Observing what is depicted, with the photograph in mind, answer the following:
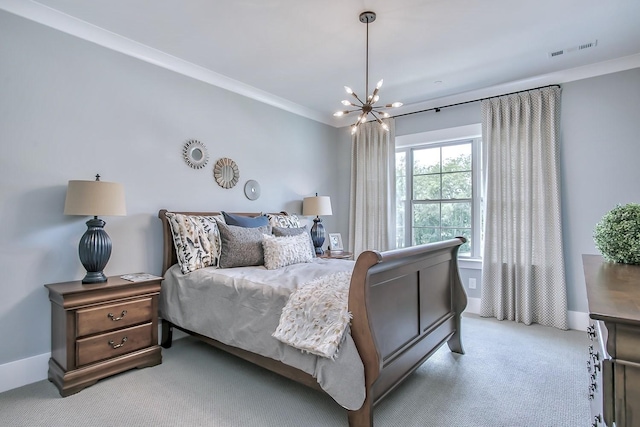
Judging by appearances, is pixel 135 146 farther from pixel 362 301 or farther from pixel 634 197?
pixel 634 197

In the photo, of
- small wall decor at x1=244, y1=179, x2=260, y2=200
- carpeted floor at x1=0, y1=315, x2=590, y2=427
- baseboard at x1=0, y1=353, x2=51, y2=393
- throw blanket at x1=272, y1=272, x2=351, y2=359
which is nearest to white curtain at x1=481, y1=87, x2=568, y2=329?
carpeted floor at x1=0, y1=315, x2=590, y2=427

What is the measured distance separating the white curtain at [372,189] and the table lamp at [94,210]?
128 inches

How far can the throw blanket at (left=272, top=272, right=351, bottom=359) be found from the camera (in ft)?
5.60

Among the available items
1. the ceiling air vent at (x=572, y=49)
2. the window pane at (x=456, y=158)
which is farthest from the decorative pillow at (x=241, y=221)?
the ceiling air vent at (x=572, y=49)

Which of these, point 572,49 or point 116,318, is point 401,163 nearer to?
point 572,49

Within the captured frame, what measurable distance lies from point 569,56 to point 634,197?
59.7 inches

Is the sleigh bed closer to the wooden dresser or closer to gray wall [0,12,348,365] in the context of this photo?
gray wall [0,12,348,365]

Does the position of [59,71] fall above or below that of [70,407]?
above

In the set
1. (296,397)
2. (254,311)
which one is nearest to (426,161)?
(254,311)

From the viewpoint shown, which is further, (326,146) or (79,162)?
(326,146)

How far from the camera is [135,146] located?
117 inches

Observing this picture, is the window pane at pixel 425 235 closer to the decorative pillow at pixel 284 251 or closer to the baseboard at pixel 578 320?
the baseboard at pixel 578 320

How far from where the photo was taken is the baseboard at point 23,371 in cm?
228

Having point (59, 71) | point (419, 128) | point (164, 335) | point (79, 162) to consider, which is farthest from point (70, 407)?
point (419, 128)
